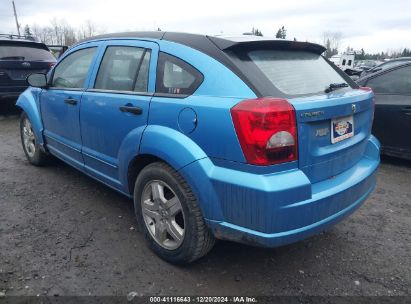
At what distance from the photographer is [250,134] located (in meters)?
2.18

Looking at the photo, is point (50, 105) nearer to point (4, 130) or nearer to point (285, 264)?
point (285, 264)

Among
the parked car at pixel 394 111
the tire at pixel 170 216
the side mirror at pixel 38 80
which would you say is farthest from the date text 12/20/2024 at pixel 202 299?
the parked car at pixel 394 111

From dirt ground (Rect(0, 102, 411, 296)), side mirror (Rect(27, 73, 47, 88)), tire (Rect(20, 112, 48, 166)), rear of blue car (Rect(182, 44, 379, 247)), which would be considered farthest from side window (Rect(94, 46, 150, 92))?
tire (Rect(20, 112, 48, 166))

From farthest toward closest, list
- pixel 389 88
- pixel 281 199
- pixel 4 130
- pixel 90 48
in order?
pixel 4 130, pixel 389 88, pixel 90 48, pixel 281 199

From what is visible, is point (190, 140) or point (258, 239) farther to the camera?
point (190, 140)

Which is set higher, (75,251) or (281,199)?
(281,199)

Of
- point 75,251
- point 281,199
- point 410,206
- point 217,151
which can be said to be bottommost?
point 410,206

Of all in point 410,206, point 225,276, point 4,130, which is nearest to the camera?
point 225,276

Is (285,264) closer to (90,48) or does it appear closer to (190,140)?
(190,140)

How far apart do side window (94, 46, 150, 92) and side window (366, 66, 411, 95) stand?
381 cm

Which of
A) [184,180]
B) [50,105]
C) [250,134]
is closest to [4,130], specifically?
[50,105]

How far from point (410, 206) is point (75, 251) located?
3.43 m

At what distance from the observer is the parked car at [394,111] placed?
4.96m

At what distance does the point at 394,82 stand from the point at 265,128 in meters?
3.94
